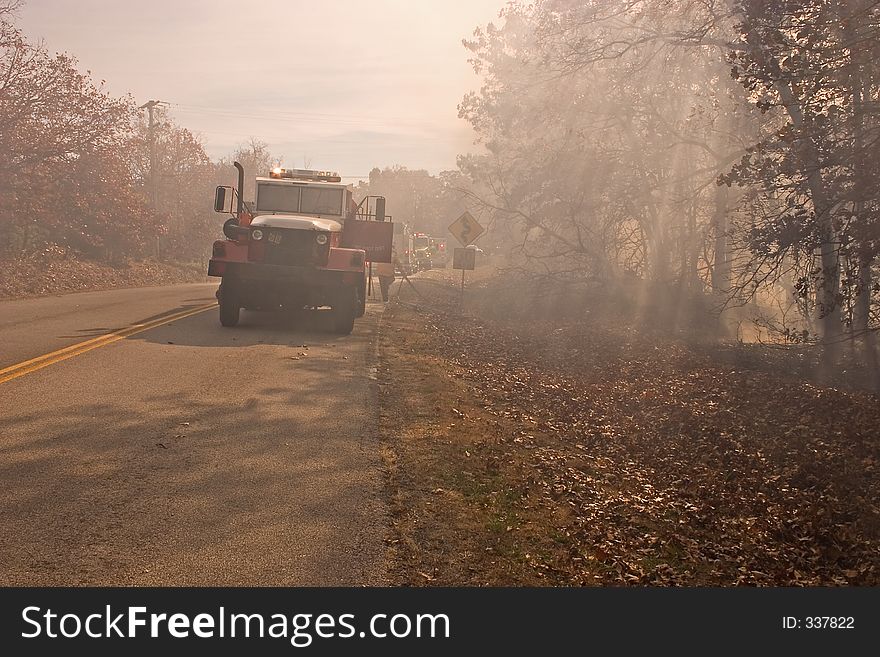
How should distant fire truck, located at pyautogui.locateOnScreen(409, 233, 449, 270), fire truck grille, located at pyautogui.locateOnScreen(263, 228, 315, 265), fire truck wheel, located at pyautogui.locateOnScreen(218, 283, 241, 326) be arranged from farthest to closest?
distant fire truck, located at pyautogui.locateOnScreen(409, 233, 449, 270), fire truck grille, located at pyautogui.locateOnScreen(263, 228, 315, 265), fire truck wheel, located at pyautogui.locateOnScreen(218, 283, 241, 326)

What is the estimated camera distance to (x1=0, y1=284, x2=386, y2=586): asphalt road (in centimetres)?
517

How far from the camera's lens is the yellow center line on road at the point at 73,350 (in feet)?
35.2

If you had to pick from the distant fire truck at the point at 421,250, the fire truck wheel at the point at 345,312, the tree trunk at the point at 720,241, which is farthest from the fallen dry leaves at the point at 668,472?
the distant fire truck at the point at 421,250

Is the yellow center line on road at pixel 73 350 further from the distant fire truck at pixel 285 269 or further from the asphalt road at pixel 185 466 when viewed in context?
the distant fire truck at pixel 285 269

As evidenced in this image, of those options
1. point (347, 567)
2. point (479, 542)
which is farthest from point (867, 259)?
point (347, 567)

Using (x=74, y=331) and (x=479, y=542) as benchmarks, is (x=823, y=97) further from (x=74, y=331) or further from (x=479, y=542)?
(x=74, y=331)

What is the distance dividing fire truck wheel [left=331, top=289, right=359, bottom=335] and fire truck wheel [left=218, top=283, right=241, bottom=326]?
1.99 meters

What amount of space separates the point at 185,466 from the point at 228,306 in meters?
9.84

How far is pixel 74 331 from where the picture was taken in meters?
15.1

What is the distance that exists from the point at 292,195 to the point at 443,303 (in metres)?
12.7

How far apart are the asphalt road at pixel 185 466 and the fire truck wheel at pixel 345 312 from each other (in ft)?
9.32

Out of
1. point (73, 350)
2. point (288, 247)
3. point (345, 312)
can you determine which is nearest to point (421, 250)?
point (345, 312)

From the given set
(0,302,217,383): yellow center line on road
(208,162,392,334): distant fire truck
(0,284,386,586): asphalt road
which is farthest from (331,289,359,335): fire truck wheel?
(0,302,217,383): yellow center line on road

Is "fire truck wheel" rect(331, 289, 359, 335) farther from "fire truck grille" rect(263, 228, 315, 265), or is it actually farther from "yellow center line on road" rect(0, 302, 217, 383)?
"yellow center line on road" rect(0, 302, 217, 383)
